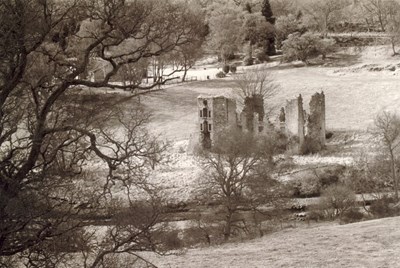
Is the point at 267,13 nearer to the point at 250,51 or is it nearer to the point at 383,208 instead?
the point at 250,51

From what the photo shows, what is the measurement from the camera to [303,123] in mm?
41844

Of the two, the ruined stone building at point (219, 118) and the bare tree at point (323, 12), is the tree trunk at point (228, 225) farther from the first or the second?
the bare tree at point (323, 12)

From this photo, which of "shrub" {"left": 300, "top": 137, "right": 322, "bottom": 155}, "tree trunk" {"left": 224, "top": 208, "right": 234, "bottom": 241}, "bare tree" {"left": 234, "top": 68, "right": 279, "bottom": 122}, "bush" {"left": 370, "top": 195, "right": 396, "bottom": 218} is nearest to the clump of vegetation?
"shrub" {"left": 300, "top": 137, "right": 322, "bottom": 155}

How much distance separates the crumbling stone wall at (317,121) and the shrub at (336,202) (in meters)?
9.20

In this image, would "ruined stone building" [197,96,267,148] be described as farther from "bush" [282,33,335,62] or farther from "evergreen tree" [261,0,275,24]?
"evergreen tree" [261,0,275,24]

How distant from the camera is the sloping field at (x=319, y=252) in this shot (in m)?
15.4

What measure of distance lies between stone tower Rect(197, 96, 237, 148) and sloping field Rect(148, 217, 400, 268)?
21.4m

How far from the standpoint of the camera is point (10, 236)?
39.1 ft

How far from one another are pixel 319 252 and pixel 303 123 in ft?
84.5

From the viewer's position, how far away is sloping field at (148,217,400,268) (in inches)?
608

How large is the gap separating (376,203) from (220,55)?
41.2 metres

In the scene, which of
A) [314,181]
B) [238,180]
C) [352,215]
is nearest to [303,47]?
[314,181]

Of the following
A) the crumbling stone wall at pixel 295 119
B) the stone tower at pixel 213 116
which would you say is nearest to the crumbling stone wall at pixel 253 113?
the stone tower at pixel 213 116

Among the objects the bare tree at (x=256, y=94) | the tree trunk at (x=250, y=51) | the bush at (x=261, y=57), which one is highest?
the tree trunk at (x=250, y=51)
